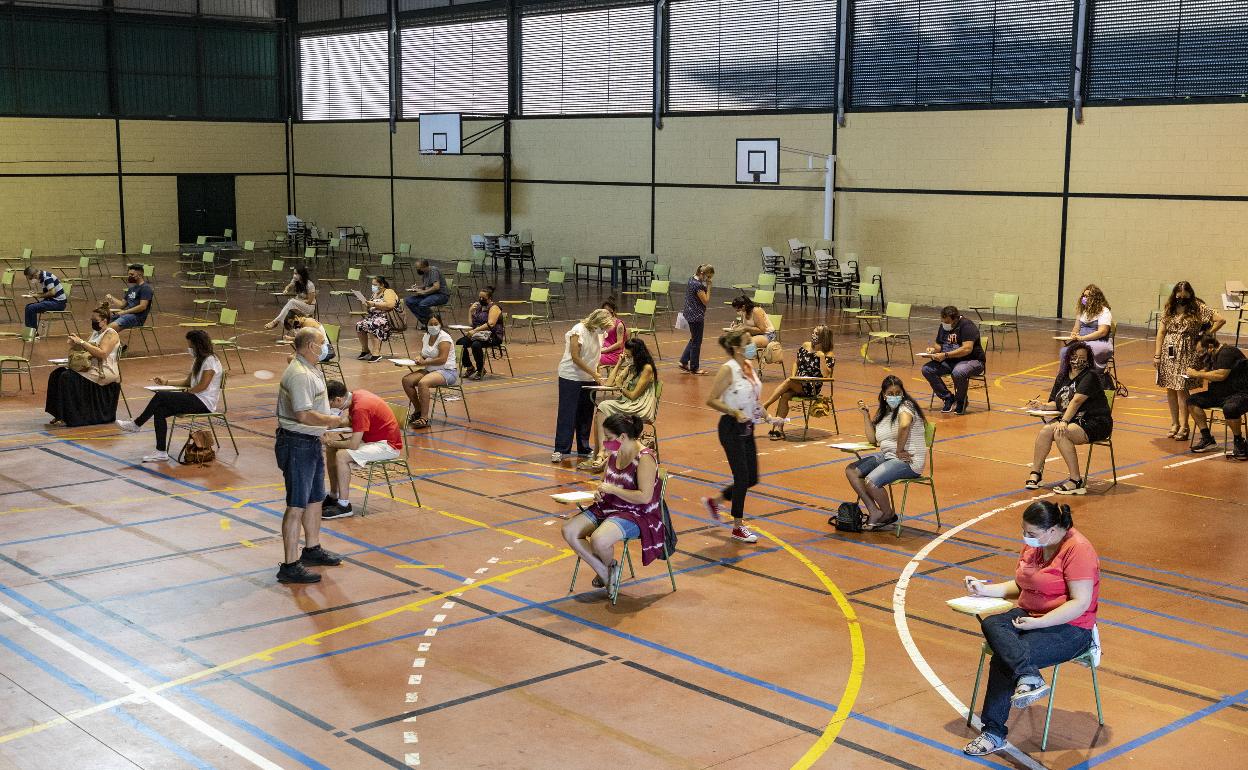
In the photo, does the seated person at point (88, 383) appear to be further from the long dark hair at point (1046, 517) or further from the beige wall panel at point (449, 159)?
the beige wall panel at point (449, 159)

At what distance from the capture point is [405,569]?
→ 9.78 metres

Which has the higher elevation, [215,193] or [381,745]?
[215,193]

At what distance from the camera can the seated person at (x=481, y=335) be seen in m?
18.8

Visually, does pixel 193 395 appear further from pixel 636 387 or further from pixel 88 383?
pixel 636 387

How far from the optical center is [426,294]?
2345 cm

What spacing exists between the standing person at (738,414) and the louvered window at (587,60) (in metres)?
24.2

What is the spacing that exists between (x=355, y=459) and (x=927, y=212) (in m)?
19.9

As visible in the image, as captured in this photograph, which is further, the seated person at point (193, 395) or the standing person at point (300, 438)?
the seated person at point (193, 395)

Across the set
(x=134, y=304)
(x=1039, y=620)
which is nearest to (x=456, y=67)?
(x=134, y=304)

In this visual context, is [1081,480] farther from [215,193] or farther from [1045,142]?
[215,193]

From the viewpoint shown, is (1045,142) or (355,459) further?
(1045,142)

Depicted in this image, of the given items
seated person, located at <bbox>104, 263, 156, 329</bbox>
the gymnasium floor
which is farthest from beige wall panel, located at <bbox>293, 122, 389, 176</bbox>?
the gymnasium floor

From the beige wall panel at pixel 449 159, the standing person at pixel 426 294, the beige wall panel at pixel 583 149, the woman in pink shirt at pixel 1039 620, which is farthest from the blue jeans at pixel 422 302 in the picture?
the woman in pink shirt at pixel 1039 620

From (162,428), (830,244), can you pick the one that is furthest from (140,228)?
(162,428)
